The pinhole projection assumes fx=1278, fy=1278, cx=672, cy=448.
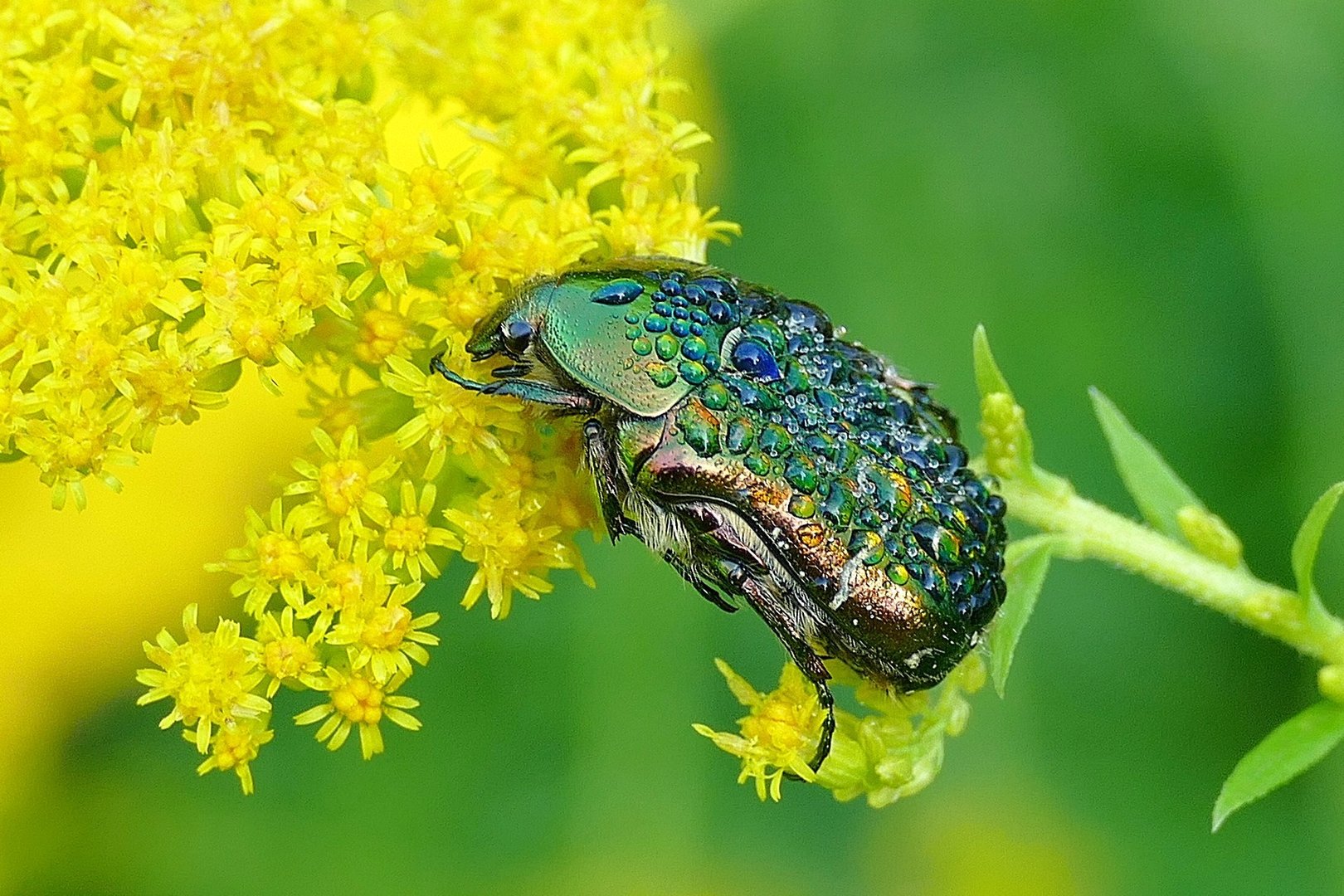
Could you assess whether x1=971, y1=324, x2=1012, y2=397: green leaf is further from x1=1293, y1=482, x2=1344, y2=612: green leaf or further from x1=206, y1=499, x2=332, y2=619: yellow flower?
x1=206, y1=499, x2=332, y2=619: yellow flower

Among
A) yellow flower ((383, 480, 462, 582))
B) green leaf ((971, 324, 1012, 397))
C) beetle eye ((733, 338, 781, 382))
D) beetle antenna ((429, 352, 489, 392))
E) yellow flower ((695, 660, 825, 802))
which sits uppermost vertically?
beetle eye ((733, 338, 781, 382))

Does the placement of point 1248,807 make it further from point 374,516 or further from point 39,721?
point 39,721

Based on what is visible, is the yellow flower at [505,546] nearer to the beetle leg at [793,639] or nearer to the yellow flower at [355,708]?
the yellow flower at [355,708]

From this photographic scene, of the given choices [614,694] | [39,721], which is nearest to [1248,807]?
[614,694]

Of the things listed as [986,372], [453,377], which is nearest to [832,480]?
[986,372]

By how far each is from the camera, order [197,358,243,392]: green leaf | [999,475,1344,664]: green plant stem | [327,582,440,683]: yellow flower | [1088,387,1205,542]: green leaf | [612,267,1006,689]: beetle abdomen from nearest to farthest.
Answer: [612,267,1006,689]: beetle abdomen < [327,582,440,683]: yellow flower < [197,358,243,392]: green leaf < [999,475,1344,664]: green plant stem < [1088,387,1205,542]: green leaf

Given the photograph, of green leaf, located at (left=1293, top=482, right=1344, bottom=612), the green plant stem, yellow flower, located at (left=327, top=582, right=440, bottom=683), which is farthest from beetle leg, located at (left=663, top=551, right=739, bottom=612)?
green leaf, located at (left=1293, top=482, right=1344, bottom=612)
